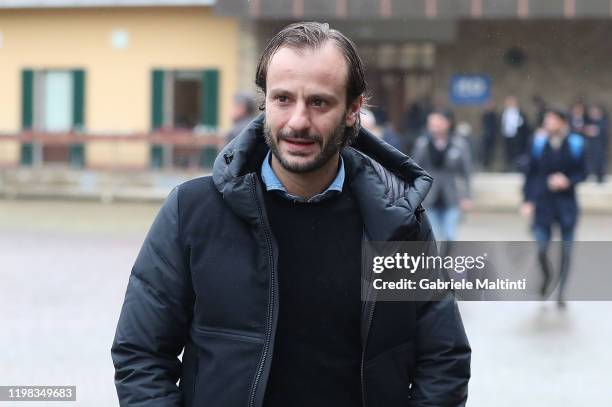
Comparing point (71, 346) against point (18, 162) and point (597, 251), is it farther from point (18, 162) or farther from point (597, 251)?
point (18, 162)

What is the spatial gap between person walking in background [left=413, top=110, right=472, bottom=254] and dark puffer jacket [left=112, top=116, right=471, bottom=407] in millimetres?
8071

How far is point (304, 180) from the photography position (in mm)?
2734

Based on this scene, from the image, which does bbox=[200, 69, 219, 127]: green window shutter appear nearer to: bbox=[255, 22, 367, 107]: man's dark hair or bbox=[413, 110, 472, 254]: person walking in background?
bbox=[413, 110, 472, 254]: person walking in background

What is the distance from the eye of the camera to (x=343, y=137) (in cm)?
276

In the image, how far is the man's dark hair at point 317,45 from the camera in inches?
105

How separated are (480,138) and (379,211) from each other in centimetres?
2286

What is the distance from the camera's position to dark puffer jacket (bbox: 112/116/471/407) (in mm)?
2654

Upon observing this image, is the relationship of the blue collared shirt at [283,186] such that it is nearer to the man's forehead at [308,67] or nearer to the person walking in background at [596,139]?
the man's forehead at [308,67]

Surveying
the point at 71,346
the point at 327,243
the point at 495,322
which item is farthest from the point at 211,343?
the point at 495,322

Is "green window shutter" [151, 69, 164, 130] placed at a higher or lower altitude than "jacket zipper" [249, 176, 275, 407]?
lower

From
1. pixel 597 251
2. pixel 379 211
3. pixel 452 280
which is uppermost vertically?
pixel 379 211

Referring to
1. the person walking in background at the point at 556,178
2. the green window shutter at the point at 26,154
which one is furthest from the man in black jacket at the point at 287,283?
the green window shutter at the point at 26,154

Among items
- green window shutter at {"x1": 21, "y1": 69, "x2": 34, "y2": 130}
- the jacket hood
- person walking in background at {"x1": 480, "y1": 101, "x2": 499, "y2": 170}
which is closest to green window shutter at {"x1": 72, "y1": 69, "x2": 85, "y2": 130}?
green window shutter at {"x1": 21, "y1": 69, "x2": 34, "y2": 130}

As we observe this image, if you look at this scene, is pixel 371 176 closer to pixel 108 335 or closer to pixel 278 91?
pixel 278 91
